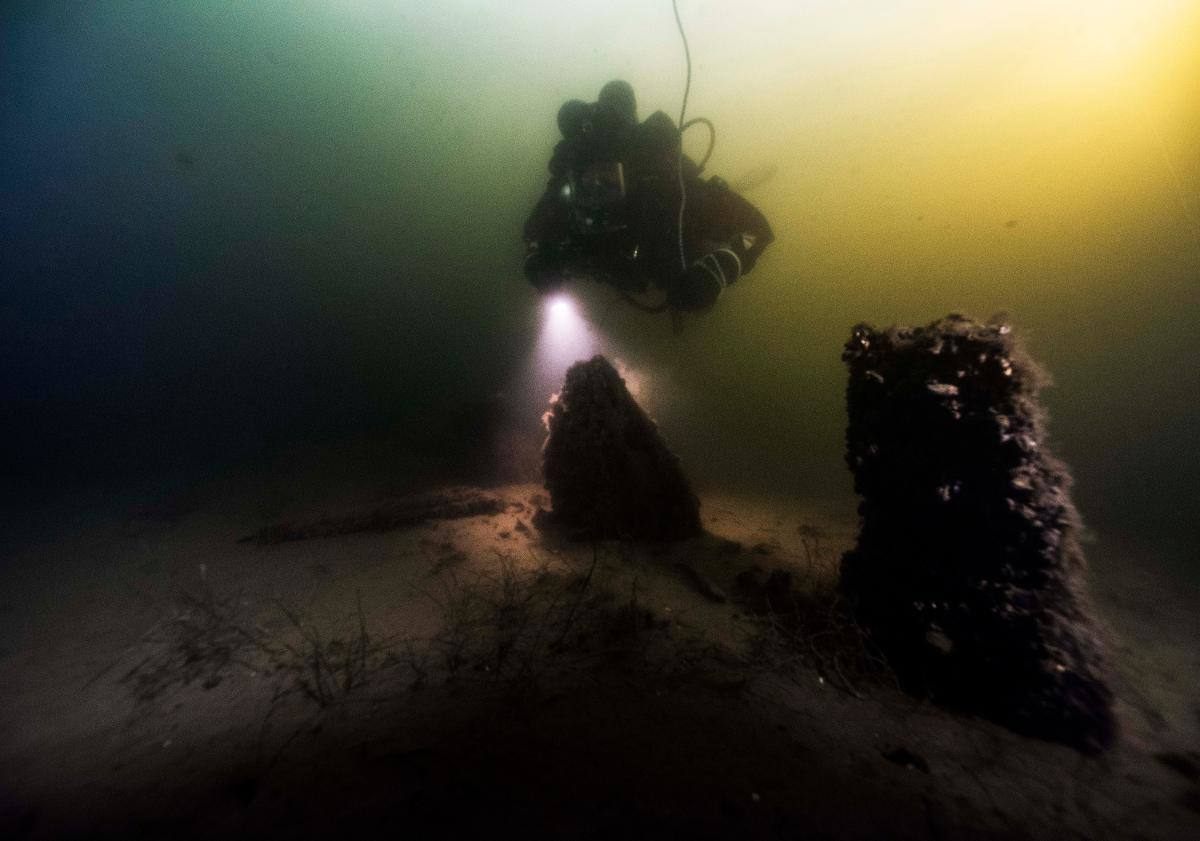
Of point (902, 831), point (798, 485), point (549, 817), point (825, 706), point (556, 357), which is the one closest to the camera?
point (549, 817)

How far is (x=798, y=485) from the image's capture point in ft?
37.2

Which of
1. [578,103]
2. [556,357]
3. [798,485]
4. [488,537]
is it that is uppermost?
[578,103]

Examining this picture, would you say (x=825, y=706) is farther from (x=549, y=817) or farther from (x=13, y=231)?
(x=13, y=231)

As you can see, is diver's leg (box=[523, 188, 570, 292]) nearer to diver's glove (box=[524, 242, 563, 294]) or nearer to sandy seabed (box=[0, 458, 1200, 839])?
diver's glove (box=[524, 242, 563, 294])

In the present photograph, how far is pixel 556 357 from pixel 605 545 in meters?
14.8

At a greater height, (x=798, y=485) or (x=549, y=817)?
(x=798, y=485)

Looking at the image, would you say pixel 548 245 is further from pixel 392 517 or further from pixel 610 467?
pixel 392 517

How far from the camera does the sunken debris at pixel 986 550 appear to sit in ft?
8.67

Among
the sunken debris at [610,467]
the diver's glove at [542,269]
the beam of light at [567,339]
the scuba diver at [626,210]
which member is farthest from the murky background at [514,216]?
the sunken debris at [610,467]

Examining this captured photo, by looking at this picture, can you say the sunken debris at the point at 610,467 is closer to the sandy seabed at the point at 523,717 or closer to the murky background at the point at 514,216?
the sandy seabed at the point at 523,717

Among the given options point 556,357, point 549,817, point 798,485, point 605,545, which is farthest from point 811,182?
point 549,817

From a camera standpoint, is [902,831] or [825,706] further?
[825,706]

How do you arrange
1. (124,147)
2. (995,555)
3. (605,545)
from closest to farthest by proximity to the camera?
(995,555) → (605,545) → (124,147)

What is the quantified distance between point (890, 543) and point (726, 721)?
1.84m
